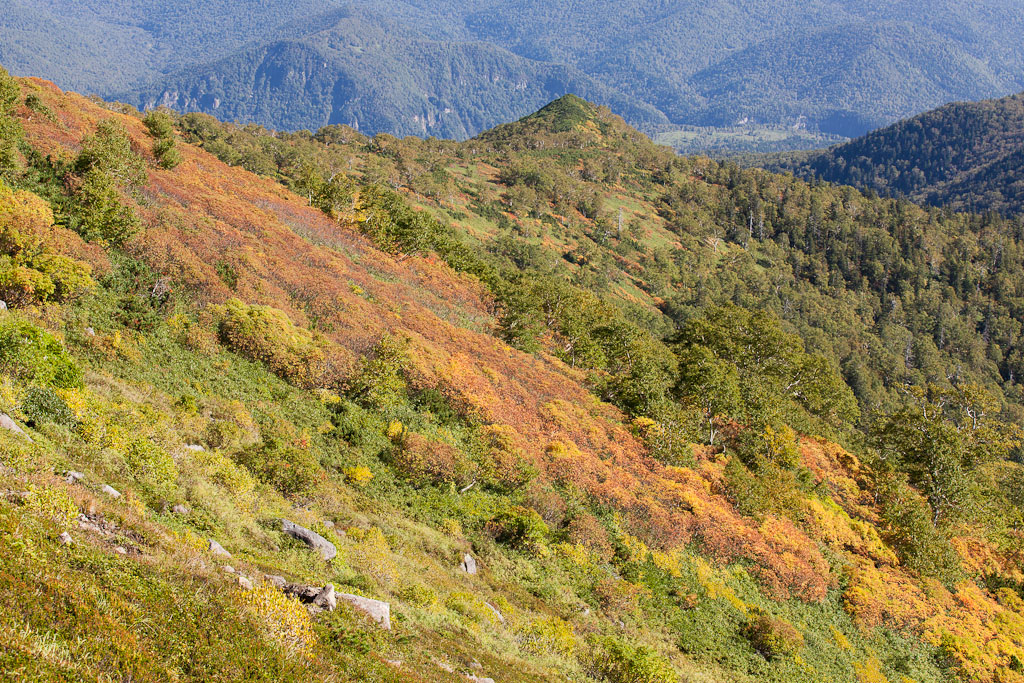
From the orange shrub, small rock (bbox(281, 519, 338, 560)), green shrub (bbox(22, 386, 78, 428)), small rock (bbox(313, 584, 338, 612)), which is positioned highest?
green shrub (bbox(22, 386, 78, 428))

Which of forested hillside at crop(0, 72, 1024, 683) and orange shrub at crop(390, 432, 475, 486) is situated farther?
orange shrub at crop(390, 432, 475, 486)

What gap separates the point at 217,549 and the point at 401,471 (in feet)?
34.3

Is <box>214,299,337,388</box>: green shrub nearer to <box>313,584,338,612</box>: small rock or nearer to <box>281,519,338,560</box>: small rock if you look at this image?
<box>281,519,338,560</box>: small rock

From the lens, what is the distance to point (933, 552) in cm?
3184

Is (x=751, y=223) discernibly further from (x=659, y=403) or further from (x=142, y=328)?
(x=142, y=328)

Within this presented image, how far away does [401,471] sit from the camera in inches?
830

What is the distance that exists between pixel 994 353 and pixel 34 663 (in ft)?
681

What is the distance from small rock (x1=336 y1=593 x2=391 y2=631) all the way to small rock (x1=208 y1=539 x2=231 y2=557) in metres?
2.28

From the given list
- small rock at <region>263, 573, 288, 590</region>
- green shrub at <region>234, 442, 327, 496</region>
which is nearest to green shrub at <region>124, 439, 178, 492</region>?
green shrub at <region>234, 442, 327, 496</region>

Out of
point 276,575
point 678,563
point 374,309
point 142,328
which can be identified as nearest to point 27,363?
point 142,328

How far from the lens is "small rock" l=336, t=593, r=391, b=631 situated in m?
10.5

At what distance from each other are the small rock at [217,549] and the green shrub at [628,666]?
9.24 meters

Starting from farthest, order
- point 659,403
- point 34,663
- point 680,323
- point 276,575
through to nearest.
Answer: point 680,323 < point 659,403 < point 276,575 < point 34,663

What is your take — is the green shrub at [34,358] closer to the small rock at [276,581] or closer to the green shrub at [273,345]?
the green shrub at [273,345]
